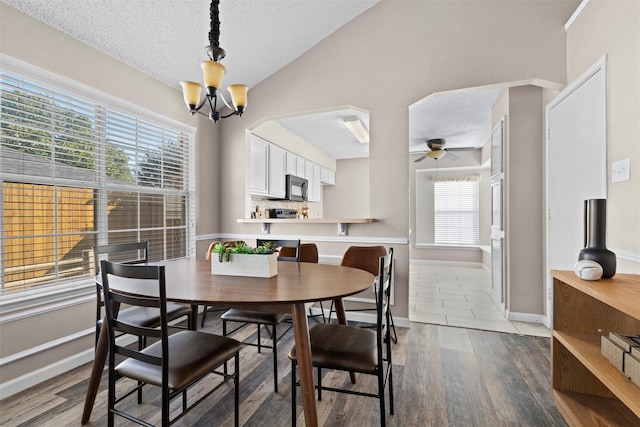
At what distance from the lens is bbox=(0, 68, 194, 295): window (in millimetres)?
2059

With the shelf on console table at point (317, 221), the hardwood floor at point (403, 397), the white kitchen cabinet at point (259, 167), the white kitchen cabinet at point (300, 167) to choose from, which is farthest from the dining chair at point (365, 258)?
the white kitchen cabinet at point (300, 167)

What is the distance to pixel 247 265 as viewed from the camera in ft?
6.07

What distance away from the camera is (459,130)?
5355mm

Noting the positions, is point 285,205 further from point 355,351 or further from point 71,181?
point 355,351

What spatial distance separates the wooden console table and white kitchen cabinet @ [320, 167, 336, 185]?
5.43 meters

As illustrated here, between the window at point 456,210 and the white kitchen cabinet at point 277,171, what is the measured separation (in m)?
3.85

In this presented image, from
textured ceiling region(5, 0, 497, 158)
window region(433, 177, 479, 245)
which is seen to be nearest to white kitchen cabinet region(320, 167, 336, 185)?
window region(433, 177, 479, 245)

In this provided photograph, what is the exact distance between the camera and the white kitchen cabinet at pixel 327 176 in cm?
698

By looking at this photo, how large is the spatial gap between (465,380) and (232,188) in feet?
10.3

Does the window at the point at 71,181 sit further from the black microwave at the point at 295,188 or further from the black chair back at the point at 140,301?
the black microwave at the point at 295,188

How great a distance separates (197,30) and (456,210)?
611cm

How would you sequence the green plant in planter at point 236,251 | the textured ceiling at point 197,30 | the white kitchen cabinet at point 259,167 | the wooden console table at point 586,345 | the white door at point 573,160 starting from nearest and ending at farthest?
the wooden console table at point 586,345 < the green plant in planter at point 236,251 < the white door at point 573,160 < the textured ceiling at point 197,30 < the white kitchen cabinet at point 259,167

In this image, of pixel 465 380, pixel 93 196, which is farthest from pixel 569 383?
pixel 93 196

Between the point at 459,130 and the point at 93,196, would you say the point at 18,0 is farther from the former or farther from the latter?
the point at 459,130
